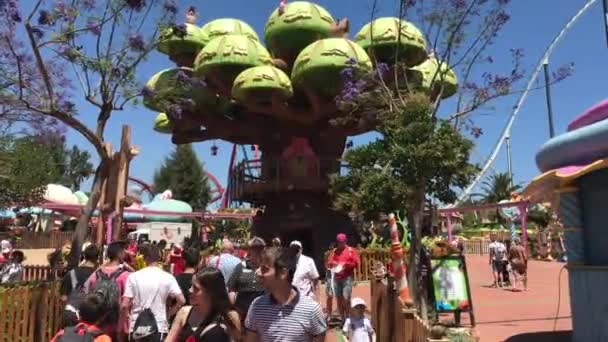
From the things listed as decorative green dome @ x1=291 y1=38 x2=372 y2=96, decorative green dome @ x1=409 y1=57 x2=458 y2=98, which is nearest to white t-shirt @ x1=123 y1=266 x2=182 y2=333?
decorative green dome @ x1=291 y1=38 x2=372 y2=96

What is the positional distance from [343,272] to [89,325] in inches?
263

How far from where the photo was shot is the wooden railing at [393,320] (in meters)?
4.92

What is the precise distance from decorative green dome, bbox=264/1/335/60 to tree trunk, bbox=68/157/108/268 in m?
12.5

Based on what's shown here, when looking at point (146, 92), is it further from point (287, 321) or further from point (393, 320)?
point (287, 321)

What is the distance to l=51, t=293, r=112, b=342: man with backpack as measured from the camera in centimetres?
306

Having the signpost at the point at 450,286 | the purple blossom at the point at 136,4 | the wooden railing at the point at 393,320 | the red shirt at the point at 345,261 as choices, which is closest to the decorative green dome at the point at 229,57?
the purple blossom at the point at 136,4

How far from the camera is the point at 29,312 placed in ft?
22.0

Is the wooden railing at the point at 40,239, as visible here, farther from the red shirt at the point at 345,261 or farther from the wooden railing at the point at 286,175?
the red shirt at the point at 345,261

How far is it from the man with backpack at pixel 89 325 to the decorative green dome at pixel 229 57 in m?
16.0

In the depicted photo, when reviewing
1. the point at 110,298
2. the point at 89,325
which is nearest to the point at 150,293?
the point at 110,298

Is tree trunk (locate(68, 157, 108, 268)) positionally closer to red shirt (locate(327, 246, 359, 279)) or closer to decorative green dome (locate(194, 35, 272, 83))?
red shirt (locate(327, 246, 359, 279))

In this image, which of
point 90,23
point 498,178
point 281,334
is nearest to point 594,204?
Result: point 281,334

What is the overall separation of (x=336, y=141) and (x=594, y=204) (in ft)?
49.4

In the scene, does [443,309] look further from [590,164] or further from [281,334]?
[281,334]
